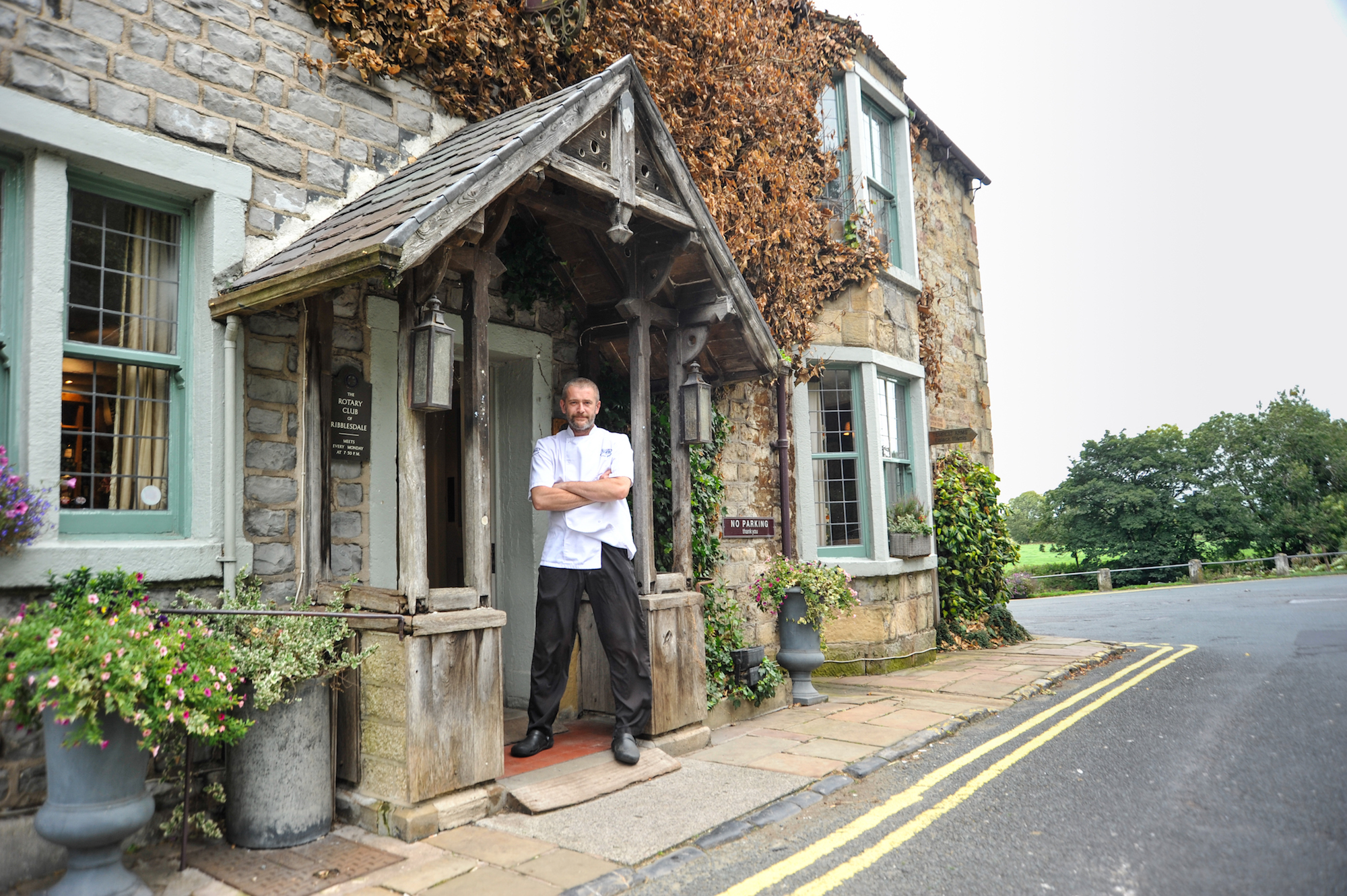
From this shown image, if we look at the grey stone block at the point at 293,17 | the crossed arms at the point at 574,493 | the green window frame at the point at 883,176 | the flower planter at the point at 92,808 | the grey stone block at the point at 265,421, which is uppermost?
the green window frame at the point at 883,176

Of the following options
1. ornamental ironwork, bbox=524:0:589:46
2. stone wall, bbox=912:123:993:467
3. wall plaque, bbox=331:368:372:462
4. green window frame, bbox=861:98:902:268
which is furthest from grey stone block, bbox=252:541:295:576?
stone wall, bbox=912:123:993:467

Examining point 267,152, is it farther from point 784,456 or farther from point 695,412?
point 784,456

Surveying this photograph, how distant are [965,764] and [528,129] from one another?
4433 mm

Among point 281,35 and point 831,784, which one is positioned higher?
point 281,35

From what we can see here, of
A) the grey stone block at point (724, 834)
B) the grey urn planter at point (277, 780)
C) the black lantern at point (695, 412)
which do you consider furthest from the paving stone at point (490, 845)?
the black lantern at point (695, 412)

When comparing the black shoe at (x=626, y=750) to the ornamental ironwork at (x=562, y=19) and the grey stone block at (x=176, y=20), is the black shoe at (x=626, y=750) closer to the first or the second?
the grey stone block at (x=176, y=20)

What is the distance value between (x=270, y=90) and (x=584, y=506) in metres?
2.92

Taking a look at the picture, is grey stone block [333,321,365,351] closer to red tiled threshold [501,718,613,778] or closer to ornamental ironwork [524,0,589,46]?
red tiled threshold [501,718,613,778]

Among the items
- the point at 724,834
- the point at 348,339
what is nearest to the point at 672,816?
the point at 724,834

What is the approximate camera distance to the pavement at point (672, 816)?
3.51 meters

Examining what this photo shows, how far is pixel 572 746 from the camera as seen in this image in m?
5.40

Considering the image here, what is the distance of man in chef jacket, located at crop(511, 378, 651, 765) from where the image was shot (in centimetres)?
510

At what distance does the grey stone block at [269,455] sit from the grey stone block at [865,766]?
3.62m

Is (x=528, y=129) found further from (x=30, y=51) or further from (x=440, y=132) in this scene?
(x=30, y=51)
